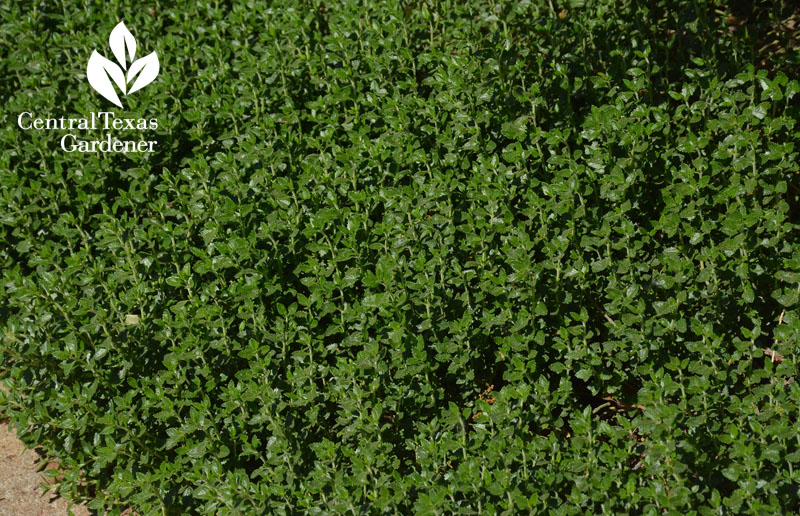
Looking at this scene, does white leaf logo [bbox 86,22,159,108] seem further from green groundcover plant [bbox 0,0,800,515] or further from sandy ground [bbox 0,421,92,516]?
sandy ground [bbox 0,421,92,516]

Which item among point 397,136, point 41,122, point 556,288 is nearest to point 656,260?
point 556,288

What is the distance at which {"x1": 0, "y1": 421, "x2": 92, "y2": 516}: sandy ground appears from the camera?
4.36 metres

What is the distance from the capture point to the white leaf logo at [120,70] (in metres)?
5.37

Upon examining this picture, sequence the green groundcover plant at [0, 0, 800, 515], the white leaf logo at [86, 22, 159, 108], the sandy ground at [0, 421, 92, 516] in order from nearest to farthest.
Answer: the green groundcover plant at [0, 0, 800, 515]
the sandy ground at [0, 421, 92, 516]
the white leaf logo at [86, 22, 159, 108]

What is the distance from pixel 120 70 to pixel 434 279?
280 centimetres

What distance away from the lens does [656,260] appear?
380 cm

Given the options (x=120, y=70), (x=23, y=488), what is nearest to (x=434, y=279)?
(x=23, y=488)

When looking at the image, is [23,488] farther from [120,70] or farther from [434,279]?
[120,70]

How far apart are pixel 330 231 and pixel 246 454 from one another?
3.91 feet

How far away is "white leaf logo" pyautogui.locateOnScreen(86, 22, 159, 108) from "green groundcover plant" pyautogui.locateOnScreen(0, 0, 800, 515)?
267 mm

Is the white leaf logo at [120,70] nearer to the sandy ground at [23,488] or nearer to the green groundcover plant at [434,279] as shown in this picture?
the green groundcover plant at [434,279]

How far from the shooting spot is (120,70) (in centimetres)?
545

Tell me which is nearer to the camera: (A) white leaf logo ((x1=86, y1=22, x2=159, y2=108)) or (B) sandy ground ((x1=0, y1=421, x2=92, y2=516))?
(B) sandy ground ((x1=0, y1=421, x2=92, y2=516))

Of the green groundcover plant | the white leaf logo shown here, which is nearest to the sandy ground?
the green groundcover plant
